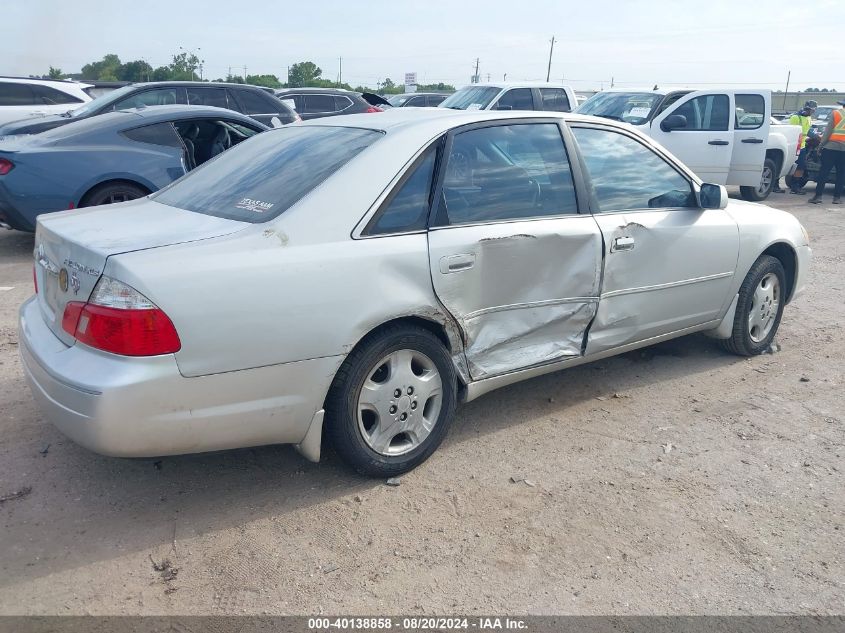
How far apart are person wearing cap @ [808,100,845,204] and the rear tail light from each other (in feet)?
43.5

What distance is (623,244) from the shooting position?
14.2 ft

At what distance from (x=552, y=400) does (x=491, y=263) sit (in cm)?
121

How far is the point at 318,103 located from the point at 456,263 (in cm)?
1378

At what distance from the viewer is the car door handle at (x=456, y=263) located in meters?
3.59

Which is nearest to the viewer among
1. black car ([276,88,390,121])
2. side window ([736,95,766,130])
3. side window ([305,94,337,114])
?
side window ([736,95,766,130])

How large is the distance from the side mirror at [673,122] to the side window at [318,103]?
287 inches

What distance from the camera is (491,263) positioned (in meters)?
3.77

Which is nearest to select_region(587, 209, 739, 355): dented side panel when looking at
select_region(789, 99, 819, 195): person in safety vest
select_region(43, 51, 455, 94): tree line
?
select_region(789, 99, 819, 195): person in safety vest

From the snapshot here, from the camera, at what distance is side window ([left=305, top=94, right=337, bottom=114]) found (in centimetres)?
1642

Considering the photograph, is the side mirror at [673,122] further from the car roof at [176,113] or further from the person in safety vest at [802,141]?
the car roof at [176,113]

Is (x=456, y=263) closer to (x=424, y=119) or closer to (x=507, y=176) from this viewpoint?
(x=507, y=176)

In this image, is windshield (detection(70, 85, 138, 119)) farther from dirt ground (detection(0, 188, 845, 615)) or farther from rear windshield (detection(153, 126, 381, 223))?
rear windshield (detection(153, 126, 381, 223))

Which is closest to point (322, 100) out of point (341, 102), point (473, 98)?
point (341, 102)

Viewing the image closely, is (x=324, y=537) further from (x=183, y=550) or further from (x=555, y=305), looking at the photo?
(x=555, y=305)
